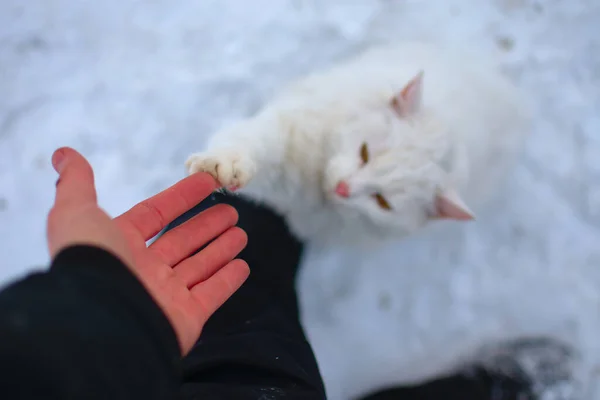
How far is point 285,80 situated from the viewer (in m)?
2.16

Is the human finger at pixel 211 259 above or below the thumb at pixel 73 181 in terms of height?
below

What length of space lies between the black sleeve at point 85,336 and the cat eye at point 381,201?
790 millimetres

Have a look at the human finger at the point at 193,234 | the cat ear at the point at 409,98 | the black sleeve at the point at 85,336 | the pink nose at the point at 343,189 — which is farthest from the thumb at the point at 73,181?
the cat ear at the point at 409,98

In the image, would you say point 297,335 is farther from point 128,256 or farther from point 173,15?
point 173,15

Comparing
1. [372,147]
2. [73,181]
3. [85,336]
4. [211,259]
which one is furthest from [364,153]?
[85,336]

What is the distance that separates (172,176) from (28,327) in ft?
4.61

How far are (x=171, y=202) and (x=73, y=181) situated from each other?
31 centimetres

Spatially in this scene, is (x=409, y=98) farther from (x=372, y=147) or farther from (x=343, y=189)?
(x=343, y=189)

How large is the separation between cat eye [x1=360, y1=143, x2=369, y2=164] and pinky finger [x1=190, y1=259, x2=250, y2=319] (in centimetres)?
50

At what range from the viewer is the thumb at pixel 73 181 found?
855mm

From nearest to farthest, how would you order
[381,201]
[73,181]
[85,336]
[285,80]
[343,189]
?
[85,336] < [73,181] < [343,189] < [381,201] < [285,80]

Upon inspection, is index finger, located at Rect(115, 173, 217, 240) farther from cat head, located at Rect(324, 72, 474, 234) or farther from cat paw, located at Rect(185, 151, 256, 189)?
cat head, located at Rect(324, 72, 474, 234)

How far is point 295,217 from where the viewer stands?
68.4 inches

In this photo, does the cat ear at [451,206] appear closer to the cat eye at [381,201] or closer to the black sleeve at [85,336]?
the cat eye at [381,201]
